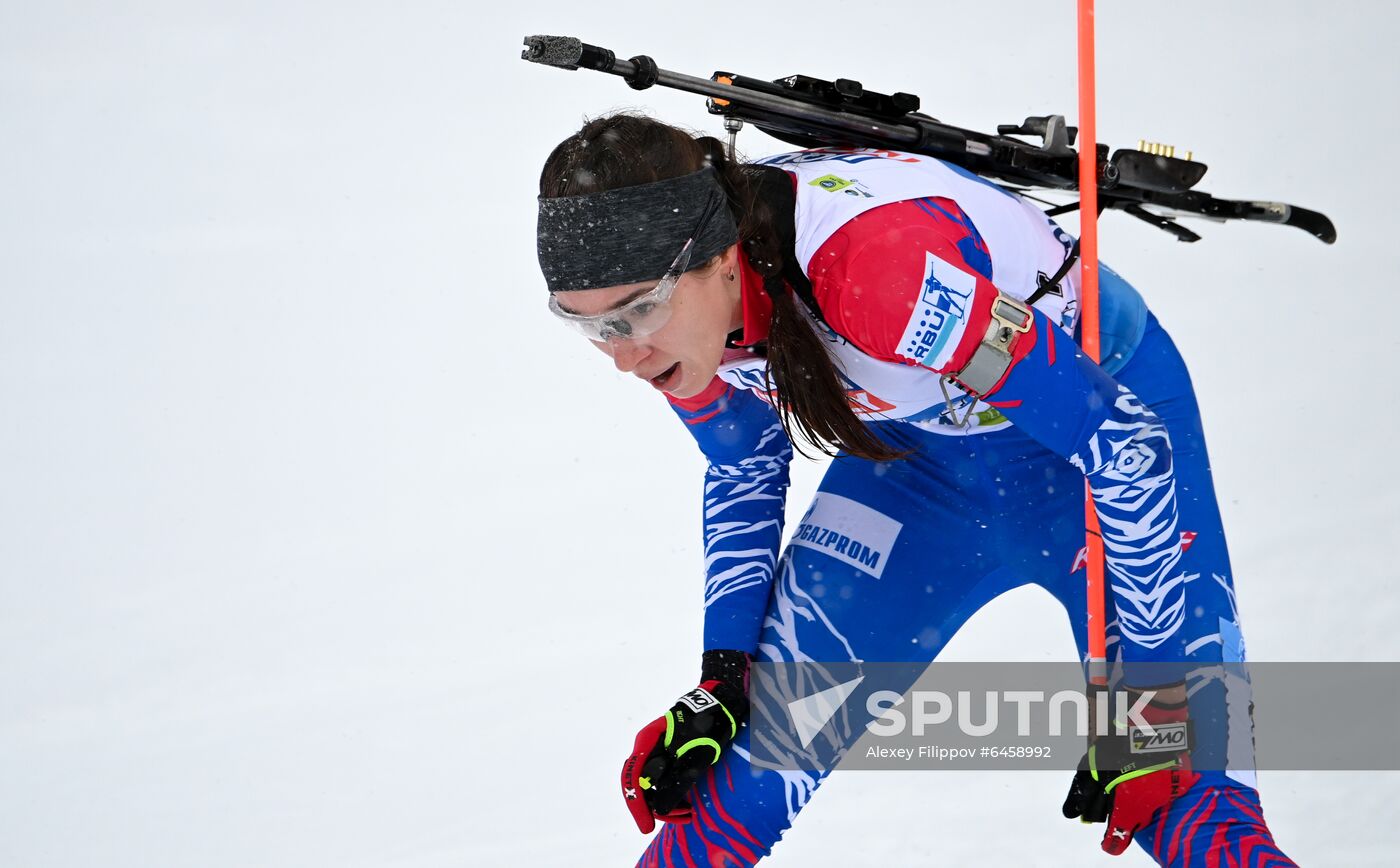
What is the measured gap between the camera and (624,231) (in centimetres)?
205

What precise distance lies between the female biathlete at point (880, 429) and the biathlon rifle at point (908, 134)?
0.49 feet

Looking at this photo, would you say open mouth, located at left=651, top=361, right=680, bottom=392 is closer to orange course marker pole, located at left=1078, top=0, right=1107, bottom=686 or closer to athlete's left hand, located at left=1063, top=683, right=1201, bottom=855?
orange course marker pole, located at left=1078, top=0, right=1107, bottom=686

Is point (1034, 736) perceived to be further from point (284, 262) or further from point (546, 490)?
point (284, 262)

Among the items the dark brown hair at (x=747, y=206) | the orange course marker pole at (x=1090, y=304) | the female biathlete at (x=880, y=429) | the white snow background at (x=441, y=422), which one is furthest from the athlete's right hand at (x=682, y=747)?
the white snow background at (x=441, y=422)

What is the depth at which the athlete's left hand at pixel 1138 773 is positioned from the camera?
2.38 m

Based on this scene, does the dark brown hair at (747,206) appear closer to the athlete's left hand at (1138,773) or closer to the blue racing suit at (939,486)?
the blue racing suit at (939,486)

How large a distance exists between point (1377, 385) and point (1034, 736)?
1.83 meters

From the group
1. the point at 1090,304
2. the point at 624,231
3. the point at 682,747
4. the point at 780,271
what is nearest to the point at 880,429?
the point at 1090,304

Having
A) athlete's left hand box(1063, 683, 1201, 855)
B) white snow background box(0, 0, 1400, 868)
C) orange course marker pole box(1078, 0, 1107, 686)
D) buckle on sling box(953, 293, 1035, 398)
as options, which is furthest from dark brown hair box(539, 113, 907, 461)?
white snow background box(0, 0, 1400, 868)

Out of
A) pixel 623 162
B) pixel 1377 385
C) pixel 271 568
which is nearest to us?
pixel 623 162

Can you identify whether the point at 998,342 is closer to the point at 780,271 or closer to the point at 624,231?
the point at 780,271

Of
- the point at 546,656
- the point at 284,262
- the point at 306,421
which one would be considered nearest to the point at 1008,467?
the point at 546,656

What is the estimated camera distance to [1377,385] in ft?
14.2

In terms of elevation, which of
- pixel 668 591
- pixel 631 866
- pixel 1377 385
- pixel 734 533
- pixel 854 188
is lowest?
pixel 631 866
